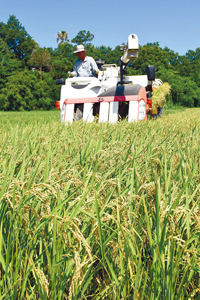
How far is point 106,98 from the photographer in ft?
17.1

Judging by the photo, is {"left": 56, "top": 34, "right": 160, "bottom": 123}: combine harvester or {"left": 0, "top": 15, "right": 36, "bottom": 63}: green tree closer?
{"left": 56, "top": 34, "right": 160, "bottom": 123}: combine harvester

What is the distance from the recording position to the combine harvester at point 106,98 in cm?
508

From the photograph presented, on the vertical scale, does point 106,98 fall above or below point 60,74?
below

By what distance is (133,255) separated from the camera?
0.80 m

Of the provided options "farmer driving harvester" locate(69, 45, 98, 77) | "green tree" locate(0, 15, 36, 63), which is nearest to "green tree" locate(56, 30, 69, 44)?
"green tree" locate(0, 15, 36, 63)

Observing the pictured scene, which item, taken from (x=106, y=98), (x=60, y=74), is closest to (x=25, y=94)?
(x=60, y=74)

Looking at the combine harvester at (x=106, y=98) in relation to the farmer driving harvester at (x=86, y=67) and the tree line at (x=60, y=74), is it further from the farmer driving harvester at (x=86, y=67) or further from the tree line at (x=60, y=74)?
the tree line at (x=60, y=74)

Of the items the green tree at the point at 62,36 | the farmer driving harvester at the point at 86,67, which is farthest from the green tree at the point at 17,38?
the farmer driving harvester at the point at 86,67

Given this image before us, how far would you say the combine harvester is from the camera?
5078 millimetres

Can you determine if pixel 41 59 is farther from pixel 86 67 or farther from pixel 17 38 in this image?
pixel 86 67

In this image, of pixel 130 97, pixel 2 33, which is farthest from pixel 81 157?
pixel 2 33

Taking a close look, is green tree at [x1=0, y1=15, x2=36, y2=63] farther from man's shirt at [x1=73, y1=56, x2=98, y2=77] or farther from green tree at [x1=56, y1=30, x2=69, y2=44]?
man's shirt at [x1=73, y1=56, x2=98, y2=77]

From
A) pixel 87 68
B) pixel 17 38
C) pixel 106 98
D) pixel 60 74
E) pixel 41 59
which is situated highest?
pixel 17 38

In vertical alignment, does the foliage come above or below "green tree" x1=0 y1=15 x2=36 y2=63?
below
